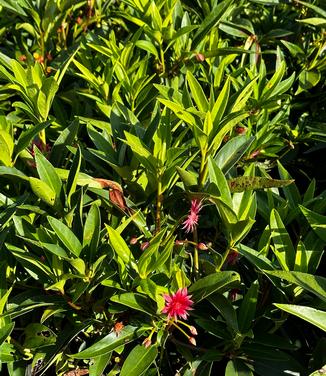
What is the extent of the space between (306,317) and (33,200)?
76 cm

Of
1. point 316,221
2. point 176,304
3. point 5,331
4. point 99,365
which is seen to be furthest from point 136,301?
point 316,221

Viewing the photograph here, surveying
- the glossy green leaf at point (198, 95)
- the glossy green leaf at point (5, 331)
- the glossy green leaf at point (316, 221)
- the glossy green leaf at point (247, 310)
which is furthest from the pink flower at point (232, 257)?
the glossy green leaf at point (5, 331)

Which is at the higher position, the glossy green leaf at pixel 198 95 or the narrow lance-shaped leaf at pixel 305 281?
the glossy green leaf at pixel 198 95

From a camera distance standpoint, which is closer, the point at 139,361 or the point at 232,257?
the point at 139,361

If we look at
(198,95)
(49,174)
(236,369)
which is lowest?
(236,369)

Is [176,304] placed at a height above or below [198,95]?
below

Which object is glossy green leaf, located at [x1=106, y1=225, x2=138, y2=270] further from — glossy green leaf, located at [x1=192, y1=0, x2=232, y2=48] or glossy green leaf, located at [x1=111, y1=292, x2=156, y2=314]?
glossy green leaf, located at [x1=192, y1=0, x2=232, y2=48]

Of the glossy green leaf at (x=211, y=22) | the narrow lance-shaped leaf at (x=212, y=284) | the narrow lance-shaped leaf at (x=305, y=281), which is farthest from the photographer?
the glossy green leaf at (x=211, y=22)

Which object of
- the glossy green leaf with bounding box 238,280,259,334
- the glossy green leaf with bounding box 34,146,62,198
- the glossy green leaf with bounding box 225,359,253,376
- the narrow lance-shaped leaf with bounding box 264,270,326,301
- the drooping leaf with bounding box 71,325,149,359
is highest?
the glossy green leaf with bounding box 34,146,62,198

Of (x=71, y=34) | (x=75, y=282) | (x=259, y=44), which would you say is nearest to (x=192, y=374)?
(x=75, y=282)

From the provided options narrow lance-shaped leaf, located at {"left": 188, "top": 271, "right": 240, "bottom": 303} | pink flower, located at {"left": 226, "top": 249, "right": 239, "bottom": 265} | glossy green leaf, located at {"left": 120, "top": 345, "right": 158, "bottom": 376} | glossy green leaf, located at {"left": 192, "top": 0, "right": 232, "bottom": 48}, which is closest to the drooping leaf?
glossy green leaf, located at {"left": 120, "top": 345, "right": 158, "bottom": 376}

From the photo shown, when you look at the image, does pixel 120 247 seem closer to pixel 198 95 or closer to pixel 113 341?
pixel 113 341

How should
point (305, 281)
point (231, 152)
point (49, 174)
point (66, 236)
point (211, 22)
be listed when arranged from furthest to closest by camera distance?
point (211, 22) → point (231, 152) → point (49, 174) → point (66, 236) → point (305, 281)

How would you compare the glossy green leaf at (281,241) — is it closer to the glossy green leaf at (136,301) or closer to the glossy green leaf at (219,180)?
the glossy green leaf at (219,180)
